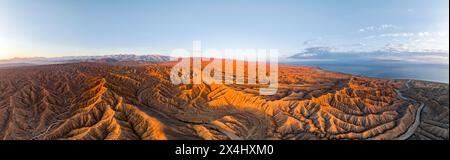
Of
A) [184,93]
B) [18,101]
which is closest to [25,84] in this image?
A: [18,101]

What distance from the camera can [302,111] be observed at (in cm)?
4259

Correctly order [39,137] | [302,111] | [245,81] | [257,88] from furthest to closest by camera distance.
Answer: [245,81] → [257,88] → [302,111] → [39,137]

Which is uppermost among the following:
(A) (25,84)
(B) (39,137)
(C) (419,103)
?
(A) (25,84)

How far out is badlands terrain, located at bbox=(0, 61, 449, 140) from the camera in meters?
33.2

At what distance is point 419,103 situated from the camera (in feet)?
141

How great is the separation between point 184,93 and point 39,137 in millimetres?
26041

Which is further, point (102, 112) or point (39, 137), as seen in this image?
point (102, 112)

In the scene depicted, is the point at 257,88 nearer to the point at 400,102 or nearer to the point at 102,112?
the point at 400,102

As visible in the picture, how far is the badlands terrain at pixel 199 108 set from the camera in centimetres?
3319

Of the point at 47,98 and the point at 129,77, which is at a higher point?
the point at 129,77

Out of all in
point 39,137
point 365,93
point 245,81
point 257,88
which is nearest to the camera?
point 39,137

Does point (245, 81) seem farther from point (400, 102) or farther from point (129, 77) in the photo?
point (400, 102)

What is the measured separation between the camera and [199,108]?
149 feet

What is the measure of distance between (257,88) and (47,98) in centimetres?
3938
